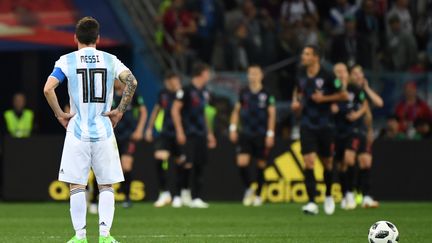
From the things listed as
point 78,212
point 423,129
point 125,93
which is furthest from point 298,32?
point 78,212

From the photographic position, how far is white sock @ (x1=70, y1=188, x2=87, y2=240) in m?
9.99

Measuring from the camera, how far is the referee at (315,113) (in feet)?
52.1

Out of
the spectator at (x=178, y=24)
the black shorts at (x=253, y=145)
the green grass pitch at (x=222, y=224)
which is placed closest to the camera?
the green grass pitch at (x=222, y=224)

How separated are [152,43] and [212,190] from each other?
12.0ft

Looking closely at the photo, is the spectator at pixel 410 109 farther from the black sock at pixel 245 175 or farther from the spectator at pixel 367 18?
the black sock at pixel 245 175

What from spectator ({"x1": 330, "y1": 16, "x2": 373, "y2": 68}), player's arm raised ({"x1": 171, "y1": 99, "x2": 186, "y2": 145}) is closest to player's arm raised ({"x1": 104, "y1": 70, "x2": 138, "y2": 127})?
player's arm raised ({"x1": 171, "y1": 99, "x2": 186, "y2": 145})

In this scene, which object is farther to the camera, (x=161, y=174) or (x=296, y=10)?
(x=296, y=10)

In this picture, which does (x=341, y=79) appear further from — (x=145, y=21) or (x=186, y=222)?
(x=145, y=21)

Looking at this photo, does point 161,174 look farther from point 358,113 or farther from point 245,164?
point 358,113

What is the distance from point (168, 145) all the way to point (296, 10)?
514cm

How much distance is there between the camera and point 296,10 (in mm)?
22797

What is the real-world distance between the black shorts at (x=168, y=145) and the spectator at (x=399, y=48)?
499 centimetres

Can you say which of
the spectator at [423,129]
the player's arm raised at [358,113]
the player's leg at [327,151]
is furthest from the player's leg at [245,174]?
the spectator at [423,129]

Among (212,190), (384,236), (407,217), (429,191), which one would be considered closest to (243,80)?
(212,190)
